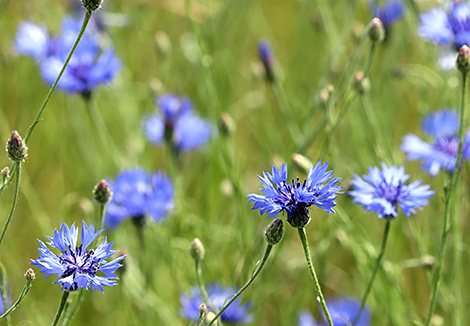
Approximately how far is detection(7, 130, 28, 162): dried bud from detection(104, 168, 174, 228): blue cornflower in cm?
56

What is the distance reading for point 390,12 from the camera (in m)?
1.73

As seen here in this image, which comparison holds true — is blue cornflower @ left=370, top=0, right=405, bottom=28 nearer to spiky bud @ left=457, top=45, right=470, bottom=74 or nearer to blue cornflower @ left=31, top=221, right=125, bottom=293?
spiky bud @ left=457, top=45, right=470, bottom=74

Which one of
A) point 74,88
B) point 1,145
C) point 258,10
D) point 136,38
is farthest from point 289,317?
point 136,38

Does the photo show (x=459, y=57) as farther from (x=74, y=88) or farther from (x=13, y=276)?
(x=13, y=276)

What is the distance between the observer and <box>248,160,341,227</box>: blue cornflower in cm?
84

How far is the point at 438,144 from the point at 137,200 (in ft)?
2.15

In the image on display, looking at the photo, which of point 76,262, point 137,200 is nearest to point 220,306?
point 137,200

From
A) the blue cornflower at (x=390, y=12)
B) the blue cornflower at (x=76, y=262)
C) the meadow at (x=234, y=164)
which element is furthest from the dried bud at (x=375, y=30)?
the blue cornflower at (x=76, y=262)

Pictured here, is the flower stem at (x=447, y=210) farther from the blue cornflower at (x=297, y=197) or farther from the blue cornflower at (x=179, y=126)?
the blue cornflower at (x=179, y=126)

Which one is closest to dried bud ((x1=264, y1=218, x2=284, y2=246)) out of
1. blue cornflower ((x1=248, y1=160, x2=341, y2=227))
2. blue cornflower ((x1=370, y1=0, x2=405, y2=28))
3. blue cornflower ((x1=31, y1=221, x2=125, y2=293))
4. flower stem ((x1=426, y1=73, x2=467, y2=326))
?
blue cornflower ((x1=248, y1=160, x2=341, y2=227))

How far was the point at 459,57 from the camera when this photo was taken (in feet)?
3.38

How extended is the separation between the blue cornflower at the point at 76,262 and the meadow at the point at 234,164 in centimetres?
25

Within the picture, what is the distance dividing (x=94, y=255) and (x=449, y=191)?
56cm

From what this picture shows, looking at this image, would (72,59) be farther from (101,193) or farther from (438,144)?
(438,144)
